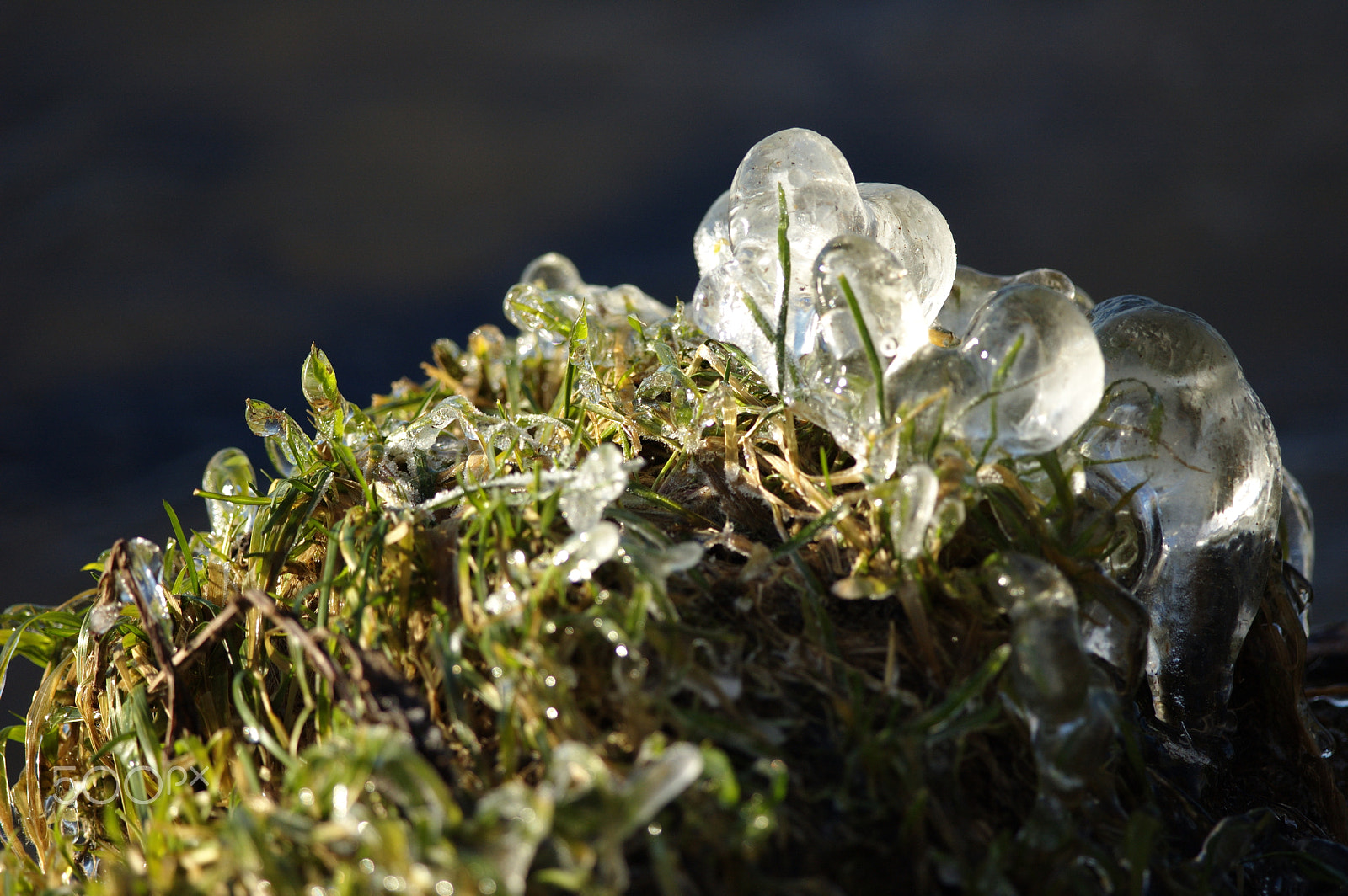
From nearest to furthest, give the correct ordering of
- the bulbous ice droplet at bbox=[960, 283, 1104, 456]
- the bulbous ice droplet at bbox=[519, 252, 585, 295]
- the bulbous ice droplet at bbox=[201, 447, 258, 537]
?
the bulbous ice droplet at bbox=[960, 283, 1104, 456] < the bulbous ice droplet at bbox=[201, 447, 258, 537] < the bulbous ice droplet at bbox=[519, 252, 585, 295]

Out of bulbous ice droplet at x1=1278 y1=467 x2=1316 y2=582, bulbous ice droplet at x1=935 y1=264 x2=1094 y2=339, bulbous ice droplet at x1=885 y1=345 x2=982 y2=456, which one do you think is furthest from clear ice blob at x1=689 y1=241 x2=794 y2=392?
bulbous ice droplet at x1=1278 y1=467 x2=1316 y2=582

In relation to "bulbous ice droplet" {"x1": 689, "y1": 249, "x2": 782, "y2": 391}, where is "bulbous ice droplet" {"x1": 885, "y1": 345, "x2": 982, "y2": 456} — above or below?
below

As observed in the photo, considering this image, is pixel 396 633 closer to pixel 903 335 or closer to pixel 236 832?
pixel 236 832

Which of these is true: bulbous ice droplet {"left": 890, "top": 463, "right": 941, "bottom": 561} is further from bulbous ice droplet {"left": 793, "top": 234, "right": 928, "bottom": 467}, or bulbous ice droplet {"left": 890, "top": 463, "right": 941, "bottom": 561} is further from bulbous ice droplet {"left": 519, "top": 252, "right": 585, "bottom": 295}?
bulbous ice droplet {"left": 519, "top": 252, "right": 585, "bottom": 295}

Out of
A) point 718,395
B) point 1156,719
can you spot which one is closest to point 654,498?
point 718,395

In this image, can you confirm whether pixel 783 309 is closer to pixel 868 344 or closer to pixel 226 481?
pixel 868 344

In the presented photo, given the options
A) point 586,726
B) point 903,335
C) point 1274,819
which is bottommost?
point 1274,819
